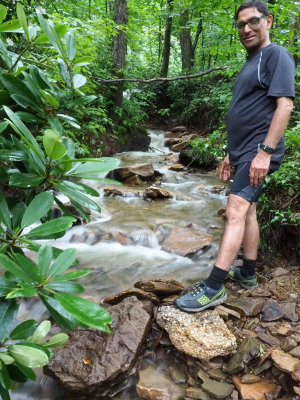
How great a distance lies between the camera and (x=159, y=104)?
14.1 m

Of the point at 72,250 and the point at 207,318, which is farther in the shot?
the point at 207,318

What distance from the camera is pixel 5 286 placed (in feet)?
2.69

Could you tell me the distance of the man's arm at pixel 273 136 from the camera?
234 cm

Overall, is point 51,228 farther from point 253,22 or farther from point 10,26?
point 253,22

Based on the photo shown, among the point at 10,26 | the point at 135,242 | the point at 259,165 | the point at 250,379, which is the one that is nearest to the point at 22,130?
the point at 10,26

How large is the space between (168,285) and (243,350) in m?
0.86

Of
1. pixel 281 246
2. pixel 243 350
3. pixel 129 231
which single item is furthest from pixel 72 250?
pixel 129 231

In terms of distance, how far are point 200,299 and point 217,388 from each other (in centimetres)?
65

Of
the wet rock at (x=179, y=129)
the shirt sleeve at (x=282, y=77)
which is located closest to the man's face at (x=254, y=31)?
the shirt sleeve at (x=282, y=77)

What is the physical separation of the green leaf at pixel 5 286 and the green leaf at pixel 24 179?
0.30 metres

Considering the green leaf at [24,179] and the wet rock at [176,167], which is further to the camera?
the wet rock at [176,167]

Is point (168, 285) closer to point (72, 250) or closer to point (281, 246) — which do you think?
point (281, 246)

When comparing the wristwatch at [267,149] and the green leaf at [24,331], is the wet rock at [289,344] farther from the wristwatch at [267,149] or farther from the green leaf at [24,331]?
the green leaf at [24,331]

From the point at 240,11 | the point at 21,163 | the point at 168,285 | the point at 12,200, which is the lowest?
the point at 168,285
